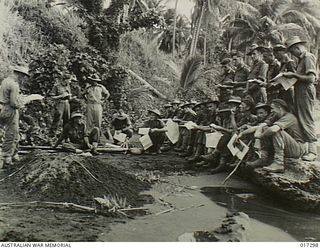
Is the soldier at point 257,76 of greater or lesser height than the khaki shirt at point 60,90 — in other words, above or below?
above

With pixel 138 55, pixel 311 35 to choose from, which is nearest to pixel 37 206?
pixel 138 55

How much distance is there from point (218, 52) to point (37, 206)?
1712 millimetres

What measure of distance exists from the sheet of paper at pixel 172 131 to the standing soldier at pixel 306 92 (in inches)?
34.7

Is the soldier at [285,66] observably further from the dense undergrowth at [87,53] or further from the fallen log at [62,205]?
the fallen log at [62,205]

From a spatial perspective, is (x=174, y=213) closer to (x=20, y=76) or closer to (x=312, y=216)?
(x=312, y=216)

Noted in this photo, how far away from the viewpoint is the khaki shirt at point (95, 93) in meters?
3.70

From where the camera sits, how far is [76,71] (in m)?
3.76

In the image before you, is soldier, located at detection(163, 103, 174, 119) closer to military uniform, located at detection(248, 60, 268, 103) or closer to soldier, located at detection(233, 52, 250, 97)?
soldier, located at detection(233, 52, 250, 97)

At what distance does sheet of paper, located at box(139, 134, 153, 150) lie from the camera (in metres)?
3.71

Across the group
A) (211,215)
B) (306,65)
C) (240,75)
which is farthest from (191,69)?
(211,215)

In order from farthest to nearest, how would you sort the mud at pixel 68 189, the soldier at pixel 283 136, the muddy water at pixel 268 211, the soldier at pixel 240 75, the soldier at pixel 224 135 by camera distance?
the soldier at pixel 240 75 → the soldier at pixel 224 135 → the soldier at pixel 283 136 → the muddy water at pixel 268 211 → the mud at pixel 68 189

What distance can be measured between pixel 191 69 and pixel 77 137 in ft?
3.22

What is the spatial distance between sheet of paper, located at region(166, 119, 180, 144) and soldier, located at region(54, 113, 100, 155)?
0.52m

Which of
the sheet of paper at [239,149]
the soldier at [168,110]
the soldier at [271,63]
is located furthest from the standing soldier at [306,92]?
the soldier at [168,110]
